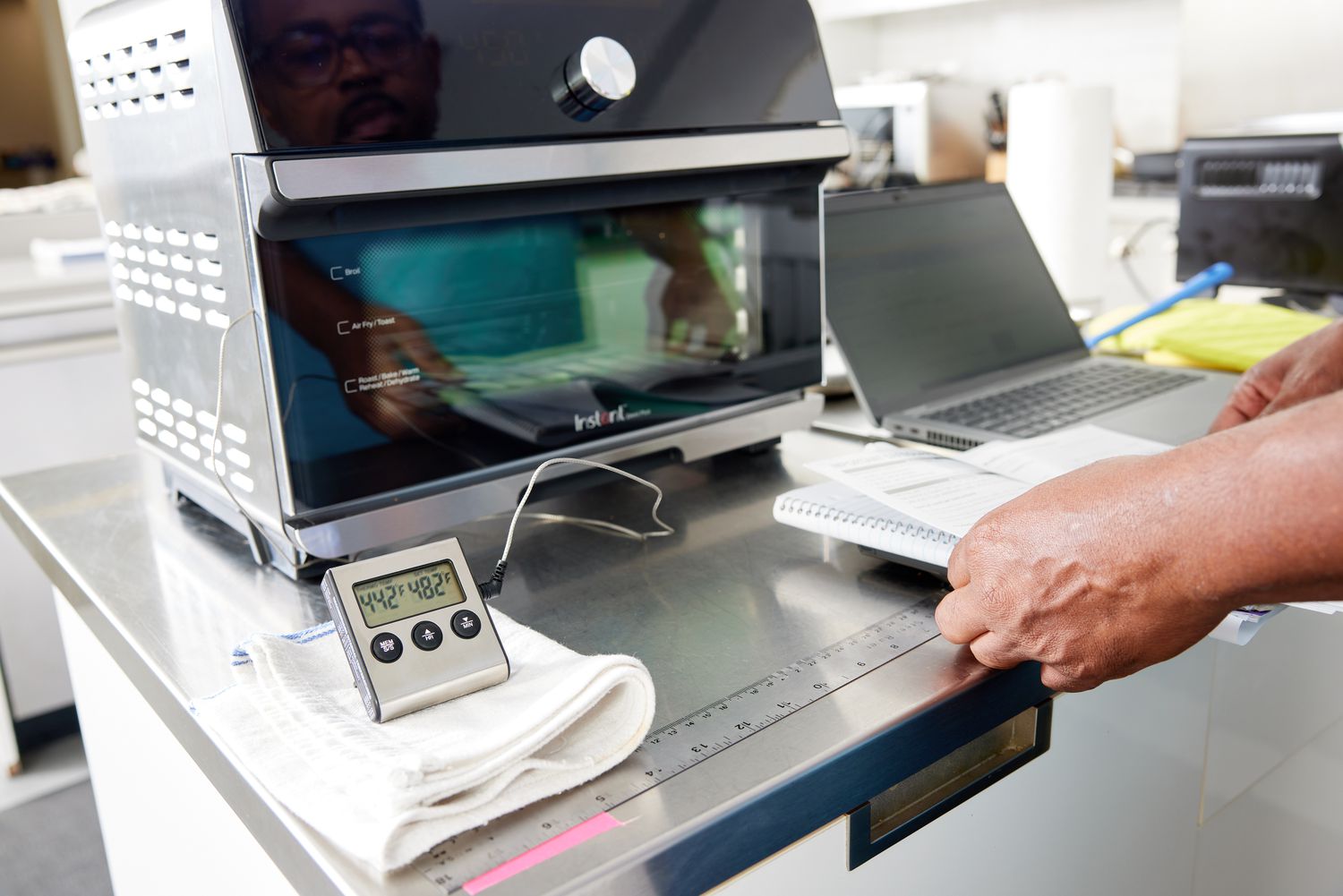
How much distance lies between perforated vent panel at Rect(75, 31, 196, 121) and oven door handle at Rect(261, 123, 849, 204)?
0.12 meters

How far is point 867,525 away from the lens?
760 millimetres

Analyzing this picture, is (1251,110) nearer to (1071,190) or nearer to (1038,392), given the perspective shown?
(1071,190)

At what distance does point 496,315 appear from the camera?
83 centimetres

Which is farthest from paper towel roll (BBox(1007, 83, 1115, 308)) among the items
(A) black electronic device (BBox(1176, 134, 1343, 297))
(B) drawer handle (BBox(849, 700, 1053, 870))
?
(B) drawer handle (BBox(849, 700, 1053, 870))

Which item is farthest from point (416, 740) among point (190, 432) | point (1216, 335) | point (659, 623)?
point (1216, 335)

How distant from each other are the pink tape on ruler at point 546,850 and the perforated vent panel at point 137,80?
0.52 m

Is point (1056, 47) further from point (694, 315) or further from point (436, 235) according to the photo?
point (436, 235)

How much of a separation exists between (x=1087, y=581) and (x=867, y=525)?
0.20 metres

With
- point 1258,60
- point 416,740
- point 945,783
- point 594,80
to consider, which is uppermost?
point 1258,60

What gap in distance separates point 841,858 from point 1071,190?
1.20 m

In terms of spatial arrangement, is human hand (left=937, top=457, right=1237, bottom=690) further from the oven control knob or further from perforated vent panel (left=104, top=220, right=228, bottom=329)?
perforated vent panel (left=104, top=220, right=228, bottom=329)

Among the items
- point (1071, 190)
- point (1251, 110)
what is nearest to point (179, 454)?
point (1071, 190)

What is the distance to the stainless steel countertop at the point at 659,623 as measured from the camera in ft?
1.71

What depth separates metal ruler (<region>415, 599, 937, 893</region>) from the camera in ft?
1.63
